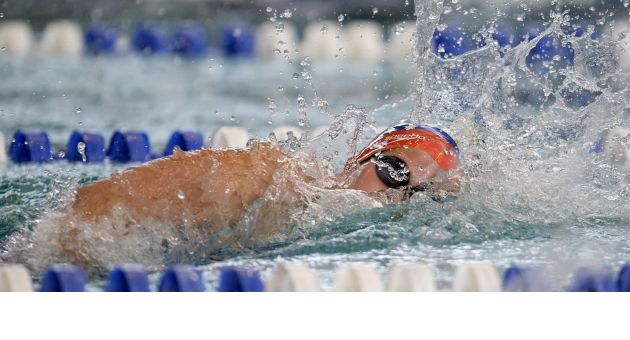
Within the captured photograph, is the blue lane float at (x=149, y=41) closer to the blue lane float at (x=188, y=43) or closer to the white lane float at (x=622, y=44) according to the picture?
the blue lane float at (x=188, y=43)

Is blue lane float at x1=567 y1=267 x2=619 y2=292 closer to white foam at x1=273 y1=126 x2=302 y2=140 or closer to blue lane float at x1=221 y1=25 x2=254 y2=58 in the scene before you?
white foam at x1=273 y1=126 x2=302 y2=140

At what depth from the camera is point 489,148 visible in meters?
2.21

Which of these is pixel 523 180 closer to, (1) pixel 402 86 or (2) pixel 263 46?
(1) pixel 402 86

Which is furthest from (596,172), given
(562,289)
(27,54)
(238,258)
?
(27,54)

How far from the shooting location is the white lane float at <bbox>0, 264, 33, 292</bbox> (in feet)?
5.24

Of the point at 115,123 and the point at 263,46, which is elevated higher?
the point at 263,46

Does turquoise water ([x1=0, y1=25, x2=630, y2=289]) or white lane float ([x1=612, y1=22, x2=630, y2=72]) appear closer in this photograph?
turquoise water ([x1=0, y1=25, x2=630, y2=289])

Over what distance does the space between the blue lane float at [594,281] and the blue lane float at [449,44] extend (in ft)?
6.40

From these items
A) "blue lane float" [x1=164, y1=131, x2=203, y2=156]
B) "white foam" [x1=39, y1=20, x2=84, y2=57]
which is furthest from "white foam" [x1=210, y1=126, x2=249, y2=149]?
"white foam" [x1=39, y1=20, x2=84, y2=57]

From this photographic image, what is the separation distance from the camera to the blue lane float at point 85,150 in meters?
2.81

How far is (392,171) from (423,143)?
0.35 ft

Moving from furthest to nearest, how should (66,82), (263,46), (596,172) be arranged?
(263,46), (66,82), (596,172)

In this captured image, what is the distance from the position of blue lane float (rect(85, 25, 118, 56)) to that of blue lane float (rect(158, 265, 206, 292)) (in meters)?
2.64
